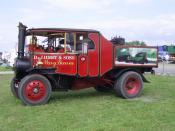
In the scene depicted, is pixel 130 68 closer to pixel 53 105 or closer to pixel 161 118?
pixel 53 105

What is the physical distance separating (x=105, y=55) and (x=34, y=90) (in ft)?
7.59

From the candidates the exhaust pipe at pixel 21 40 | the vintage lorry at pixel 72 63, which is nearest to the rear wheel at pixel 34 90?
the vintage lorry at pixel 72 63

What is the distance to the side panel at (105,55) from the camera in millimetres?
11242

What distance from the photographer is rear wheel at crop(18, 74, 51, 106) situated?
10281 millimetres

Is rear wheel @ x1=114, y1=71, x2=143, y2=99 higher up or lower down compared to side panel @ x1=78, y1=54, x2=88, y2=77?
lower down

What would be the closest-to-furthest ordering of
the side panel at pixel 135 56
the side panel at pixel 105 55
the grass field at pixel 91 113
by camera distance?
the grass field at pixel 91 113 → the side panel at pixel 105 55 → the side panel at pixel 135 56

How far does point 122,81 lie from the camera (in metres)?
11.8

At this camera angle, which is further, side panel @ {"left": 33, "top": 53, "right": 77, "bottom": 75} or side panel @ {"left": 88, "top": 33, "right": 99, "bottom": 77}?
side panel @ {"left": 88, "top": 33, "right": 99, "bottom": 77}

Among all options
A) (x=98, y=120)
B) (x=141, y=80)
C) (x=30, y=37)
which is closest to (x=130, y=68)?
(x=141, y=80)

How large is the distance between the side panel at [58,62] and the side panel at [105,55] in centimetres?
88

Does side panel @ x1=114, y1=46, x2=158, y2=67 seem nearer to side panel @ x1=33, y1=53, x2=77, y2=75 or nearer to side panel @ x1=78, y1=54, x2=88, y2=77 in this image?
side panel @ x1=78, y1=54, x2=88, y2=77

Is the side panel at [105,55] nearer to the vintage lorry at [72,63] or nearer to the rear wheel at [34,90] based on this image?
the vintage lorry at [72,63]

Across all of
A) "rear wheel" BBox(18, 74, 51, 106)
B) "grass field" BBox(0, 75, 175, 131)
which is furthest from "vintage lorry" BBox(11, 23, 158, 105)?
"grass field" BBox(0, 75, 175, 131)

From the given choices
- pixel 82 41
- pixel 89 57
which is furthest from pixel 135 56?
pixel 82 41
